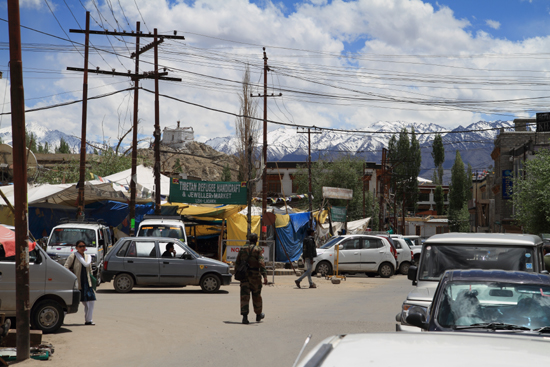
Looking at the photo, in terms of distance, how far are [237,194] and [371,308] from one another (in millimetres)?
13302

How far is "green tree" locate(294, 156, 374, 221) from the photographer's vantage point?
61544mm

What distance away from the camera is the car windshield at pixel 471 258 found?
368 inches

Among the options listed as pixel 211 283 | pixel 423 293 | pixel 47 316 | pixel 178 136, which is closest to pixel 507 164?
pixel 211 283

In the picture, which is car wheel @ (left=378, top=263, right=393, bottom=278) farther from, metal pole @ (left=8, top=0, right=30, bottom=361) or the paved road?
metal pole @ (left=8, top=0, right=30, bottom=361)

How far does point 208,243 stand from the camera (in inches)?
1218

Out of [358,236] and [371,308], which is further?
[358,236]

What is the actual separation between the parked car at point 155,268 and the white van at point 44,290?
7.00 metres

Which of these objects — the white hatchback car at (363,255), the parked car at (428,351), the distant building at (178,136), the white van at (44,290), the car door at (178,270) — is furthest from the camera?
the distant building at (178,136)

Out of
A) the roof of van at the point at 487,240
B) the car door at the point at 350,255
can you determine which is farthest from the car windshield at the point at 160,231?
the roof of van at the point at 487,240

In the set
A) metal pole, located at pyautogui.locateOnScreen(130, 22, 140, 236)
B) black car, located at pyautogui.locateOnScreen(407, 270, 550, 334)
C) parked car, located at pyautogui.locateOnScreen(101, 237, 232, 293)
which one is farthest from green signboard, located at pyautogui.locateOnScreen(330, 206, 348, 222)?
black car, located at pyautogui.locateOnScreen(407, 270, 550, 334)

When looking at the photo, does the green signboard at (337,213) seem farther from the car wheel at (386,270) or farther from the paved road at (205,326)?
the paved road at (205,326)

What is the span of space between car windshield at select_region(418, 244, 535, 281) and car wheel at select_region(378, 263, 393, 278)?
16.0 m

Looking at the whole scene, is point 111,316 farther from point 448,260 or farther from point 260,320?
point 448,260

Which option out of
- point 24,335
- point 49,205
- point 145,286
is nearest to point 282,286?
point 145,286
